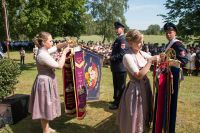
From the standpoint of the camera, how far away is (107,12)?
2196 inches

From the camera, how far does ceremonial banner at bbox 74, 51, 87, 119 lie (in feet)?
21.7

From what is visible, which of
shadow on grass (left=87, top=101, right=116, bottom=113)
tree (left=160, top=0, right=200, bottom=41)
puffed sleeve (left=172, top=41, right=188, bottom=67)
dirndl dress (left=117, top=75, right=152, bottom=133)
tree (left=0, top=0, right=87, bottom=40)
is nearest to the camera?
dirndl dress (left=117, top=75, right=152, bottom=133)

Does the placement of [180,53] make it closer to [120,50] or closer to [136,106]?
[136,106]

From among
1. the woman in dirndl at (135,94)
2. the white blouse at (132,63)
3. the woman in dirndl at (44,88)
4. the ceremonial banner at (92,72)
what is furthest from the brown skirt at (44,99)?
the white blouse at (132,63)

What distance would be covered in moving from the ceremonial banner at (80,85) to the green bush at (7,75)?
2063 millimetres

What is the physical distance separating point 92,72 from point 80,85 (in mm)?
955

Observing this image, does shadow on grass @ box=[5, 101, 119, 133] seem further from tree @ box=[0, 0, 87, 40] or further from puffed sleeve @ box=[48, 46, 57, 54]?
tree @ box=[0, 0, 87, 40]

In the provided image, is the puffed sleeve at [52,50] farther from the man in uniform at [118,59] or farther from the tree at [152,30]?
the tree at [152,30]

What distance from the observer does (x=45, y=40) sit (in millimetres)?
5977

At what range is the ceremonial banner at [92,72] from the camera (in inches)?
290

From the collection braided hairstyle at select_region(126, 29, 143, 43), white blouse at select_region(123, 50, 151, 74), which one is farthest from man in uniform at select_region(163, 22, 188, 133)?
braided hairstyle at select_region(126, 29, 143, 43)

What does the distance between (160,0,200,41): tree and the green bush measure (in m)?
17.7

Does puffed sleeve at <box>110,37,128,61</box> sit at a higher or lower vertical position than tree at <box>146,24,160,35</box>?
lower

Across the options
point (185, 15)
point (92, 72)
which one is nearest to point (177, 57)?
point (92, 72)
